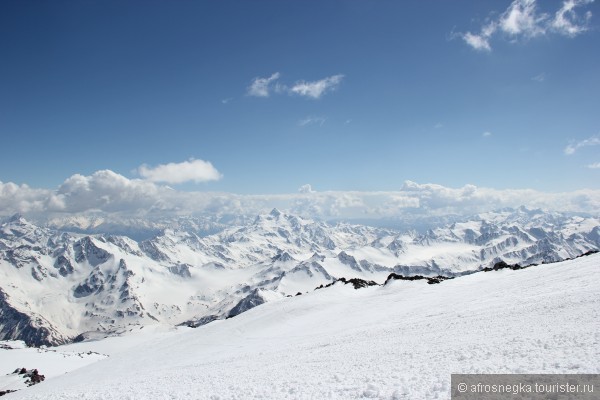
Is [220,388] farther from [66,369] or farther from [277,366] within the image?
[66,369]

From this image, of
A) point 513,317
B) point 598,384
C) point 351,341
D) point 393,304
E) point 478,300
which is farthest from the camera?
point 393,304

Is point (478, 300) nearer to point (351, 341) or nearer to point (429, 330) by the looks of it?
point (429, 330)

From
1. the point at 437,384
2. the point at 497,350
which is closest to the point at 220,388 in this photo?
the point at 437,384

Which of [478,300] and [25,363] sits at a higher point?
[478,300]

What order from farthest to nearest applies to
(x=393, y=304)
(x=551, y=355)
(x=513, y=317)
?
(x=393, y=304) < (x=513, y=317) < (x=551, y=355)

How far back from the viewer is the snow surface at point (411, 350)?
1715cm

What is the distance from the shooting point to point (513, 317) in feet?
85.7

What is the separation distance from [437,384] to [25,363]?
111462 mm

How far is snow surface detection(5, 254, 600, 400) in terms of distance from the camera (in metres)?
17.2

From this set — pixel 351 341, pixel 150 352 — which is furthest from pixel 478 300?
pixel 150 352

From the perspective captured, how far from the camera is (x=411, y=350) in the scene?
2341cm

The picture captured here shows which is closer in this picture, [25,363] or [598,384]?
[598,384]

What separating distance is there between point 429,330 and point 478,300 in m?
12.1

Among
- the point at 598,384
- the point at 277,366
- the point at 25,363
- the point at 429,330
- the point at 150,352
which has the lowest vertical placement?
the point at 25,363
